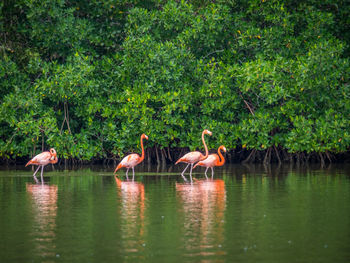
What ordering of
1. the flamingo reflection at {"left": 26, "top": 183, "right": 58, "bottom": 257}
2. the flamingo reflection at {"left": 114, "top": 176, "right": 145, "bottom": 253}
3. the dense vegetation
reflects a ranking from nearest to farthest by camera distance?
the flamingo reflection at {"left": 26, "top": 183, "right": 58, "bottom": 257}
the flamingo reflection at {"left": 114, "top": 176, "right": 145, "bottom": 253}
the dense vegetation

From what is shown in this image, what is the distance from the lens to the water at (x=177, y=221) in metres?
9.23

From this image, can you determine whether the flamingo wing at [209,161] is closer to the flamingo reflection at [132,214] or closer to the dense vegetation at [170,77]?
the flamingo reflection at [132,214]

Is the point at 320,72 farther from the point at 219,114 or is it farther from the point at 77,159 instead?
the point at 77,159

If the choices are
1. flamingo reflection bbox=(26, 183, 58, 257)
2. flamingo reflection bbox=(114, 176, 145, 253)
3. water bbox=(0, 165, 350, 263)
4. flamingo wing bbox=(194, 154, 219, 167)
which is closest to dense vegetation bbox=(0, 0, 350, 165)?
flamingo wing bbox=(194, 154, 219, 167)

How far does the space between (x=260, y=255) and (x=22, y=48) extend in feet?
64.0

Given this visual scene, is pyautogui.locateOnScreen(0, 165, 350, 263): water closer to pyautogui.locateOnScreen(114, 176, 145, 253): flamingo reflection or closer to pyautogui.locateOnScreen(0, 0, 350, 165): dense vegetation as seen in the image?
pyautogui.locateOnScreen(114, 176, 145, 253): flamingo reflection

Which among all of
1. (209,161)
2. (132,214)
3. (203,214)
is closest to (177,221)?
(203,214)

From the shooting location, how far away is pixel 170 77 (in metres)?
26.2

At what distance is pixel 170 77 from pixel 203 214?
46.5 ft

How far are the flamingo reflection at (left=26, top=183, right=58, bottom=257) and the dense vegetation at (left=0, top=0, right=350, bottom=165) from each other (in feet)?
26.5

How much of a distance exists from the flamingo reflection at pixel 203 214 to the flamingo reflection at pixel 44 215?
1.85 meters

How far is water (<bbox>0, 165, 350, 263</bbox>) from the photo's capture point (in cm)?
923

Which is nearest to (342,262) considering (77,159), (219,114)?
(219,114)

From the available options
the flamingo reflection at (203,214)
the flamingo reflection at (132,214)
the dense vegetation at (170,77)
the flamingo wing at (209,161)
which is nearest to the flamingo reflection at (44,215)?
the flamingo reflection at (132,214)
